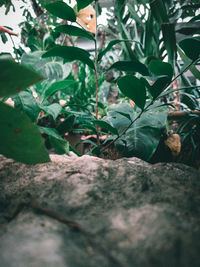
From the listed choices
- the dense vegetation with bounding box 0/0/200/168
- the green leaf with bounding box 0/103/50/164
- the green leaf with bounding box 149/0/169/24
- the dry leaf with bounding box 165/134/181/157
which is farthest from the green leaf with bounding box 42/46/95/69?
the green leaf with bounding box 149/0/169/24

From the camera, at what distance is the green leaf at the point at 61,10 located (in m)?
0.50

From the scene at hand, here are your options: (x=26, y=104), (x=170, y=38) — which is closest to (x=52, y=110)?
(x=26, y=104)

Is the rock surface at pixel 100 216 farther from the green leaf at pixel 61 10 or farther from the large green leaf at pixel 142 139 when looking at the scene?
the green leaf at pixel 61 10

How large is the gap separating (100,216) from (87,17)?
640 mm

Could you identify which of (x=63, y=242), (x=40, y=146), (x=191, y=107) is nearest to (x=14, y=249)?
(x=63, y=242)

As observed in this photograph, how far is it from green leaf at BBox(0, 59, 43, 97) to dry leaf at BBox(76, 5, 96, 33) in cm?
45

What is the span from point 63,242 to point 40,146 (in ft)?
0.55

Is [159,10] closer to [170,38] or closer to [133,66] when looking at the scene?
[170,38]

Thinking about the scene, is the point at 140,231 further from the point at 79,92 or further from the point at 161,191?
the point at 79,92

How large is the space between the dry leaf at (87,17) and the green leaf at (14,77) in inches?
17.6

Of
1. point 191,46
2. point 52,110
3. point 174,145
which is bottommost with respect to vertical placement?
point 174,145

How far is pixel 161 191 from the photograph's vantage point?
31cm

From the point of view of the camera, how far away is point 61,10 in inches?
20.4

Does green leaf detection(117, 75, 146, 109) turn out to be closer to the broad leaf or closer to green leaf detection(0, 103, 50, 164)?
the broad leaf
